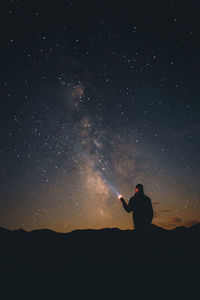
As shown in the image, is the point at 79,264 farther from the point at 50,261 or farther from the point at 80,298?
the point at 80,298

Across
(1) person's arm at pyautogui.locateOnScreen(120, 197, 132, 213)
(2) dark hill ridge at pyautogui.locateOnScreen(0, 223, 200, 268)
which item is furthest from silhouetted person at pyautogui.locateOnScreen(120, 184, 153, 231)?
(2) dark hill ridge at pyautogui.locateOnScreen(0, 223, 200, 268)

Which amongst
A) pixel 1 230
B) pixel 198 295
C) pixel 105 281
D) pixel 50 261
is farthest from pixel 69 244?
pixel 198 295

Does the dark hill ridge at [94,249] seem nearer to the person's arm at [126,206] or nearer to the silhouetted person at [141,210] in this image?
the silhouetted person at [141,210]

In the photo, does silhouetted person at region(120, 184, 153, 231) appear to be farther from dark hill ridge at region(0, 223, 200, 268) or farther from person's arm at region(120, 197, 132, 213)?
dark hill ridge at region(0, 223, 200, 268)

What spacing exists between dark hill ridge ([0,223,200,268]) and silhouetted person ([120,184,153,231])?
1.42ft

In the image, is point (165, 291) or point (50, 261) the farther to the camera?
point (50, 261)

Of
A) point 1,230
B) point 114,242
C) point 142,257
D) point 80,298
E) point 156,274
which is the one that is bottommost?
point 80,298

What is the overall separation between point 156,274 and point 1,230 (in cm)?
805

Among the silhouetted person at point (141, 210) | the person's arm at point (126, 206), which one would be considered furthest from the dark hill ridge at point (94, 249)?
the person's arm at point (126, 206)

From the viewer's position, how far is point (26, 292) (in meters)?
6.49

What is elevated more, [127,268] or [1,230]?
[1,230]

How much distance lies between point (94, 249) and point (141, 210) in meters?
3.26

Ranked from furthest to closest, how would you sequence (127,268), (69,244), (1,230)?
1. (1,230)
2. (69,244)
3. (127,268)

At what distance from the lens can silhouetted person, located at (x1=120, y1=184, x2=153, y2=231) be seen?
24.1 feet
